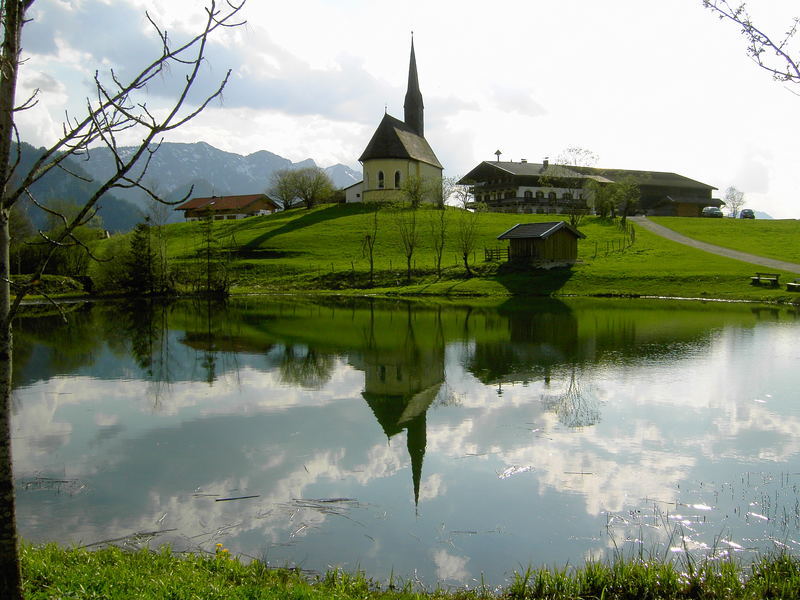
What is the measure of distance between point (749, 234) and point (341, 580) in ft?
238

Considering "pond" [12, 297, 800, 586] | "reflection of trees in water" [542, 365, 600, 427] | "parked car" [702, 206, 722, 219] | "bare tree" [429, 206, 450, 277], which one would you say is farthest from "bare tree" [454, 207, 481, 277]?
"reflection of trees in water" [542, 365, 600, 427]

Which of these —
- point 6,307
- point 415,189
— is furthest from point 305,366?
point 415,189

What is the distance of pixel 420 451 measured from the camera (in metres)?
12.3

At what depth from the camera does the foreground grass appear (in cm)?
605

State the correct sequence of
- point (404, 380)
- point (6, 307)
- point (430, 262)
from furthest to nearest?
point (430, 262)
point (404, 380)
point (6, 307)

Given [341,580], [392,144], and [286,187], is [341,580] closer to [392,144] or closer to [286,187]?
[392,144]

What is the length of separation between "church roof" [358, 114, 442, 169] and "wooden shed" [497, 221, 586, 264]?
34.4 m

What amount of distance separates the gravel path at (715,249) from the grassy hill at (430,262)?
5.72ft

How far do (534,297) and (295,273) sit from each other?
2504 cm

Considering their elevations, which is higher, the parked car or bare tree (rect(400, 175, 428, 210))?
bare tree (rect(400, 175, 428, 210))

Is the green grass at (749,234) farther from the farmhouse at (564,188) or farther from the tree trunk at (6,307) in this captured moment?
the tree trunk at (6,307)

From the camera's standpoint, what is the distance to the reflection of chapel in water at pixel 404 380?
1365 centimetres

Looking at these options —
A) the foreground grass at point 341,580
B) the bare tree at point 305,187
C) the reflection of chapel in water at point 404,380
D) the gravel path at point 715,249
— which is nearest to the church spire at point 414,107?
the bare tree at point 305,187

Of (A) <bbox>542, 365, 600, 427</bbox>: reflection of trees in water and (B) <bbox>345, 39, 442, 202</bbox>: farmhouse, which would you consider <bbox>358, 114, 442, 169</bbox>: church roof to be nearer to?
(B) <bbox>345, 39, 442, 202</bbox>: farmhouse
